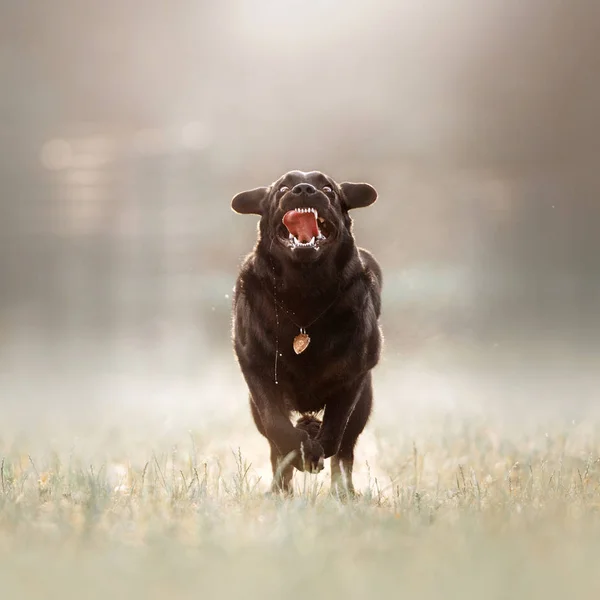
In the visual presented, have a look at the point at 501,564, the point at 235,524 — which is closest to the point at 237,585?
the point at 501,564

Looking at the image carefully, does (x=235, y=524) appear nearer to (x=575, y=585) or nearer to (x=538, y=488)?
(x=575, y=585)

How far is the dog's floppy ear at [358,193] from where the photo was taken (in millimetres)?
7242

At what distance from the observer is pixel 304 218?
649 centimetres

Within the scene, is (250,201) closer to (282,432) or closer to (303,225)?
(303,225)

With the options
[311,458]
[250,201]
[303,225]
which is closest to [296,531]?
[311,458]

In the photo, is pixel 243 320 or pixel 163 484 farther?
pixel 243 320

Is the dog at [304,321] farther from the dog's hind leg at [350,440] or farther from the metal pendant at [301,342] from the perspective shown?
the dog's hind leg at [350,440]

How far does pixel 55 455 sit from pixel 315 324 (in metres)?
1.98

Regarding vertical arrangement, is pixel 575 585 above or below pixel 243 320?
below

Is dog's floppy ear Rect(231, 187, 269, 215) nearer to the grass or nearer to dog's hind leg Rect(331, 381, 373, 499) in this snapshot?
dog's hind leg Rect(331, 381, 373, 499)

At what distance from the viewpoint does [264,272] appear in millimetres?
6656

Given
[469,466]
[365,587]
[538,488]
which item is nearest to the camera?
[365,587]

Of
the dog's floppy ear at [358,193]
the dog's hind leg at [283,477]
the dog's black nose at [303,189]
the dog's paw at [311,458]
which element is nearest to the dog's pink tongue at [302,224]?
the dog's black nose at [303,189]

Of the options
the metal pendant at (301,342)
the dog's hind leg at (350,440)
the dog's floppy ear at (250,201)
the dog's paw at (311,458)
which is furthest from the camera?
the dog's hind leg at (350,440)
